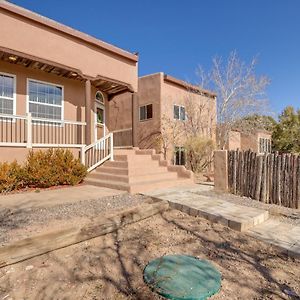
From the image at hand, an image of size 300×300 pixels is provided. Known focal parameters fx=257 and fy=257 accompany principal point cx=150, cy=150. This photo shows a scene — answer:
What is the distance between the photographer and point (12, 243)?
356 centimetres

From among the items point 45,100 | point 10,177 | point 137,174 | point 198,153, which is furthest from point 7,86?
point 198,153

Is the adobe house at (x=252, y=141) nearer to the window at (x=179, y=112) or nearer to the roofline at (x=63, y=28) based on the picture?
the window at (x=179, y=112)

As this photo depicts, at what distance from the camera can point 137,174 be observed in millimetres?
9102

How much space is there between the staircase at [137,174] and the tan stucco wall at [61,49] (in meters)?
Result: 3.76

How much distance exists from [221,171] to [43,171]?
5.89m

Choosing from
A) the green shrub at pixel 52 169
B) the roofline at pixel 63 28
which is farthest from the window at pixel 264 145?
the green shrub at pixel 52 169

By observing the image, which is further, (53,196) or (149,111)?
(149,111)

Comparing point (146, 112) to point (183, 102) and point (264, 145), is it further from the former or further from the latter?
point (264, 145)

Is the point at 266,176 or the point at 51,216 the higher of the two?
the point at 266,176

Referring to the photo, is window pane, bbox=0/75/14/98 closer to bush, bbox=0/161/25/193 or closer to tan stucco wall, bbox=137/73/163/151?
bush, bbox=0/161/25/193

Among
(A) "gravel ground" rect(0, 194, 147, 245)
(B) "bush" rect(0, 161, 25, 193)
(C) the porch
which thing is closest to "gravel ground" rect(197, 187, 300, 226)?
(A) "gravel ground" rect(0, 194, 147, 245)

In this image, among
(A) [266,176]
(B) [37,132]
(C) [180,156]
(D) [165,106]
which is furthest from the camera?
(C) [180,156]

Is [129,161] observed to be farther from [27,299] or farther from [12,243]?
[27,299]

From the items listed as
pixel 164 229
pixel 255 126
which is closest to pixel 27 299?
pixel 164 229
